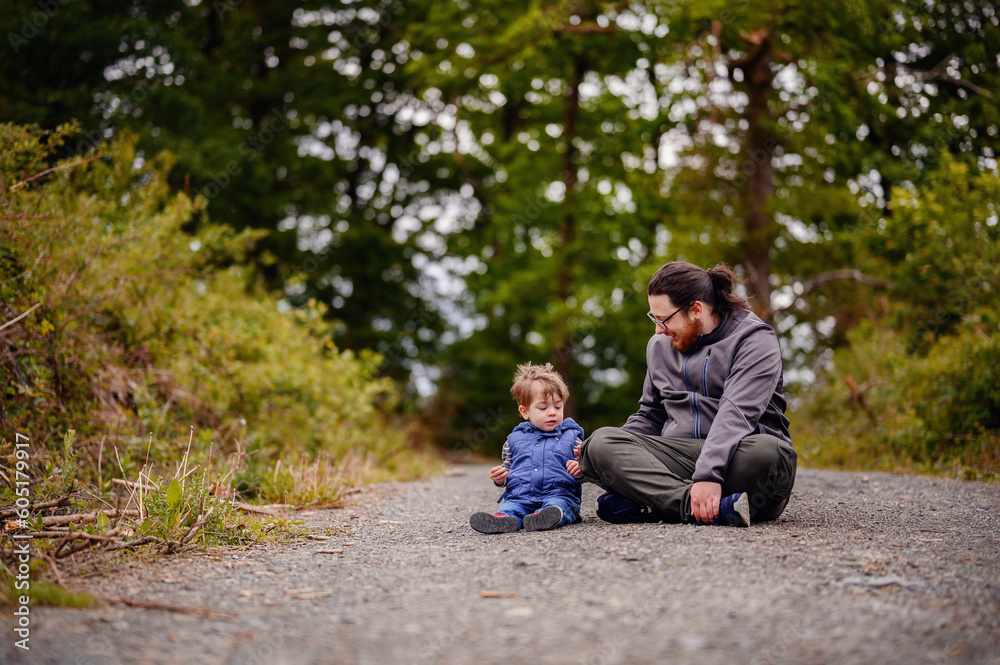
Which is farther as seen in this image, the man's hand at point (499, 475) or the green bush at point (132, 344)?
the green bush at point (132, 344)

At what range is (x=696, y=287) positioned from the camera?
3.67m

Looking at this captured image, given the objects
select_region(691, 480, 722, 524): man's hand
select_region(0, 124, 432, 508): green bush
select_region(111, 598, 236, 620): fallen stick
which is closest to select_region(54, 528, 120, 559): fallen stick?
select_region(111, 598, 236, 620): fallen stick

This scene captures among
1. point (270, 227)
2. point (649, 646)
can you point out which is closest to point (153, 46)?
point (270, 227)

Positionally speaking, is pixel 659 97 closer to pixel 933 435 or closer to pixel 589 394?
pixel 589 394

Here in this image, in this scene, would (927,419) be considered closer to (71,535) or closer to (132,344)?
(71,535)

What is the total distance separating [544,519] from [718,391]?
1.07 meters

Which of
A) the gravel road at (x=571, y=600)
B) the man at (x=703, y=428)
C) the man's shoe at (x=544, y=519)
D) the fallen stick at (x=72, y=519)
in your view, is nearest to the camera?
the gravel road at (x=571, y=600)

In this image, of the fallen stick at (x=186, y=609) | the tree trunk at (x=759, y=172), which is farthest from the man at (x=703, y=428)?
the tree trunk at (x=759, y=172)

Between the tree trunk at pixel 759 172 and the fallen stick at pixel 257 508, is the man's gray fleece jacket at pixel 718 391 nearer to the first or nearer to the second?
the fallen stick at pixel 257 508

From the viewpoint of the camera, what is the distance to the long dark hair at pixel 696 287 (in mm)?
3660

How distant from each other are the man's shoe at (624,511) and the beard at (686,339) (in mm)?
820

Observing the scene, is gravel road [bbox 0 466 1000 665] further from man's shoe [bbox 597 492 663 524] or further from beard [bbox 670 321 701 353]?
beard [bbox 670 321 701 353]

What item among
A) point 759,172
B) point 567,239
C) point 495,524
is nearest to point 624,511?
point 495,524

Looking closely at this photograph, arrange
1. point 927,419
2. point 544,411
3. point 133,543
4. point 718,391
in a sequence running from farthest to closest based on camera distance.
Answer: point 927,419, point 544,411, point 718,391, point 133,543
